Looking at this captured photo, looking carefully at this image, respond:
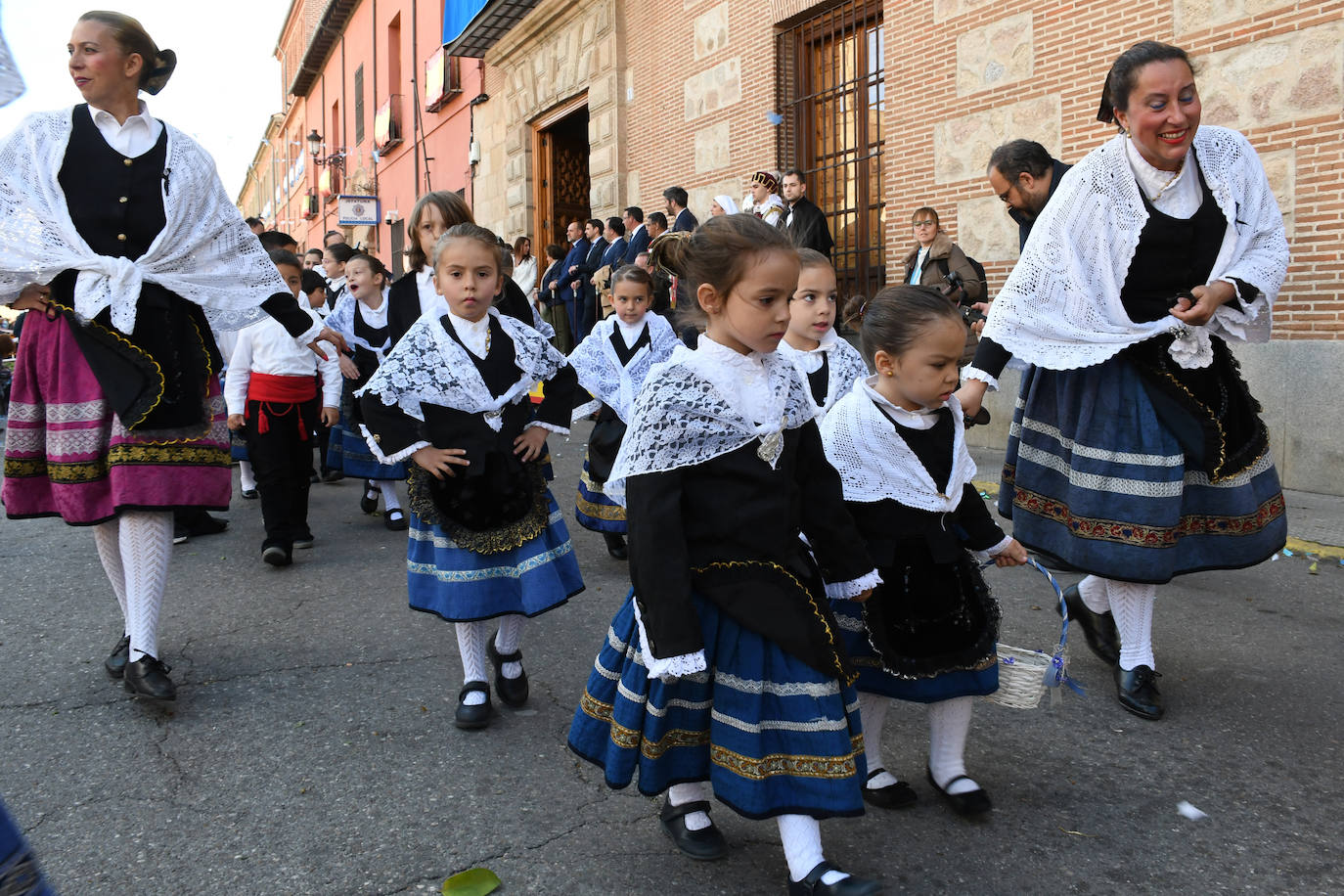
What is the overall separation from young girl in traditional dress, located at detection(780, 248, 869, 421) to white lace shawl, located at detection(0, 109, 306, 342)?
1.83 meters

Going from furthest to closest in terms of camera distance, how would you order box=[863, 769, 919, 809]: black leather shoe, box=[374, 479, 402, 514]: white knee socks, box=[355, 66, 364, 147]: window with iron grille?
box=[355, 66, 364, 147]: window with iron grille
box=[374, 479, 402, 514]: white knee socks
box=[863, 769, 919, 809]: black leather shoe

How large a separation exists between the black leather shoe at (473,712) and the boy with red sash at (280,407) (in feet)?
8.89

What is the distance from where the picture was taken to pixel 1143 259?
3285mm

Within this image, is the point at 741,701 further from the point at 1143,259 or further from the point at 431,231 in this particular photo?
the point at 431,231

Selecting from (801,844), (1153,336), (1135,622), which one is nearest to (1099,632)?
(1135,622)

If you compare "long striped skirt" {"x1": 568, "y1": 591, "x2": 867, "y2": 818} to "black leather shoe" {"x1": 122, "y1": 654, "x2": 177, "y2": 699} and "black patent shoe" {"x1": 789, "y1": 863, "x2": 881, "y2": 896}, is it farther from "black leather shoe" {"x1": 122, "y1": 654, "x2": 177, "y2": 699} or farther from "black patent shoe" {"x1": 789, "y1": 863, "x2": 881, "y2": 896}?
"black leather shoe" {"x1": 122, "y1": 654, "x2": 177, "y2": 699}

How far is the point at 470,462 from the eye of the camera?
3318 millimetres

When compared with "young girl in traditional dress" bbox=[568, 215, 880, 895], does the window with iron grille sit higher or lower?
higher

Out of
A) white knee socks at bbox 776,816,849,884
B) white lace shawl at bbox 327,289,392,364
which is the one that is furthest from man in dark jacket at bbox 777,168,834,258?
white knee socks at bbox 776,816,849,884

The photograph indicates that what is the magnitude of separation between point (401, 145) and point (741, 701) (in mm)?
26945

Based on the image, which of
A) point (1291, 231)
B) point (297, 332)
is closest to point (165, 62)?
point (297, 332)

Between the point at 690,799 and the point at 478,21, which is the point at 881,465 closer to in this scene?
the point at 690,799

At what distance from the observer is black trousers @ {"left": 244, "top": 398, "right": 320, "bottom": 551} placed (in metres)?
5.61

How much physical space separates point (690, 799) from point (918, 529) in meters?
0.84
